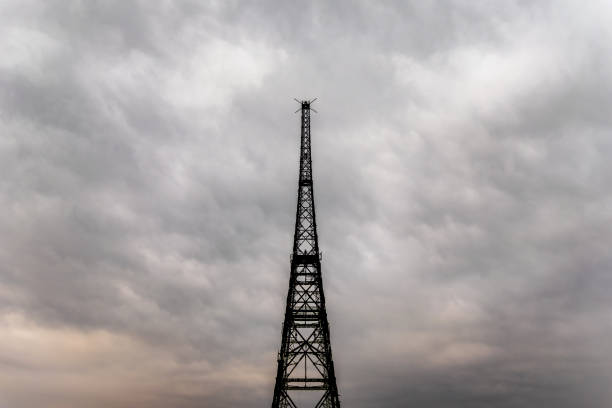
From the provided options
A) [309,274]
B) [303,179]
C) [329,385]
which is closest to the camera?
[329,385]

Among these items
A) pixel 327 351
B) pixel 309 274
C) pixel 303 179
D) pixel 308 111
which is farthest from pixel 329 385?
pixel 308 111

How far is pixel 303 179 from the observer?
70.1m

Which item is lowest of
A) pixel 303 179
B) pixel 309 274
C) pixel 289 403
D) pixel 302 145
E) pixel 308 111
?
pixel 289 403

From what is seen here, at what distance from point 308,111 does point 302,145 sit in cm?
472

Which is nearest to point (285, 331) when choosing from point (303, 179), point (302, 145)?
point (303, 179)

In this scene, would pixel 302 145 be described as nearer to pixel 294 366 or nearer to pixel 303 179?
pixel 303 179

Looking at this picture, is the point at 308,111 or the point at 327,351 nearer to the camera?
the point at 327,351

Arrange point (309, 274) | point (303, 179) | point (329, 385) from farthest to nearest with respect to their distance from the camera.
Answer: point (303, 179) → point (309, 274) → point (329, 385)

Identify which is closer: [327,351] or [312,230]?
[327,351]

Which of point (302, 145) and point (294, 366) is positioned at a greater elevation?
point (302, 145)

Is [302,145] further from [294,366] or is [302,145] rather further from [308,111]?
[294,366]

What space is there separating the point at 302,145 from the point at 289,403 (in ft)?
99.3

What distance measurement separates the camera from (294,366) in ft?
199

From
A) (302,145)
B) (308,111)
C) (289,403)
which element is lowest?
(289,403)
